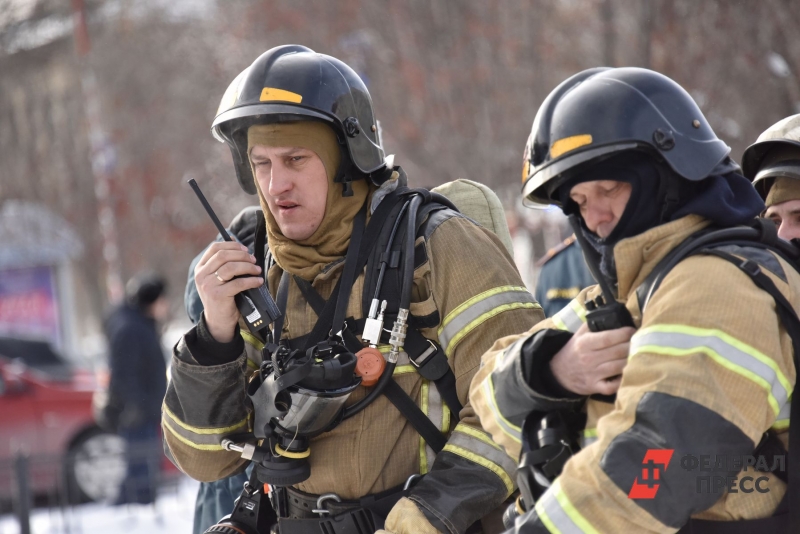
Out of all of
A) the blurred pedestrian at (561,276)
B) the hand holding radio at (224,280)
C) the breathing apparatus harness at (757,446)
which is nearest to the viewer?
the breathing apparatus harness at (757,446)

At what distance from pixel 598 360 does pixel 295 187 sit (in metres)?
1.29

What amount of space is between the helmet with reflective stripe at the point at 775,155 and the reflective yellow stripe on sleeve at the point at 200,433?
1.70m

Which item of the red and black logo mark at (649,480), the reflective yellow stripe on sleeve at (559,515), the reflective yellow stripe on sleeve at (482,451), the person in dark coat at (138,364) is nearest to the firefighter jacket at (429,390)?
the reflective yellow stripe on sleeve at (482,451)

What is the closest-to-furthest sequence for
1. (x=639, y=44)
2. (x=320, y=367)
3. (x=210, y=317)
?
(x=320, y=367)
(x=210, y=317)
(x=639, y=44)

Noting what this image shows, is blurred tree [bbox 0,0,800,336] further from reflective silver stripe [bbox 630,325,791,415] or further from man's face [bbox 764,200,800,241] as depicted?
reflective silver stripe [bbox 630,325,791,415]

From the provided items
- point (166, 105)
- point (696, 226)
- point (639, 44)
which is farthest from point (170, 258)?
point (696, 226)

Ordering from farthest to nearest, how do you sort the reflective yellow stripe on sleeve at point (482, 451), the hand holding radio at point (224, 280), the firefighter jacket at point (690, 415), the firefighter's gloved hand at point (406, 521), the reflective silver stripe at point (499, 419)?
the hand holding radio at point (224, 280) < the reflective yellow stripe on sleeve at point (482, 451) < the firefighter's gloved hand at point (406, 521) < the reflective silver stripe at point (499, 419) < the firefighter jacket at point (690, 415)

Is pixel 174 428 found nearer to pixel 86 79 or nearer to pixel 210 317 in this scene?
pixel 210 317

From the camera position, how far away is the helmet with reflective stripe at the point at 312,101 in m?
3.01

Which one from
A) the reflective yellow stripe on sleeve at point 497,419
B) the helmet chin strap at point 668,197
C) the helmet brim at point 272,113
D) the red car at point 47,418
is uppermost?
the helmet brim at point 272,113

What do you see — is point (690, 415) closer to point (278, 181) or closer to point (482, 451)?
point (482, 451)

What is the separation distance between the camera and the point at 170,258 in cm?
1919

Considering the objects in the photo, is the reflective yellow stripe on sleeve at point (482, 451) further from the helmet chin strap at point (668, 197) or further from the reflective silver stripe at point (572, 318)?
the helmet chin strap at point (668, 197)

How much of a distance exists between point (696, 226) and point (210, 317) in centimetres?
146
